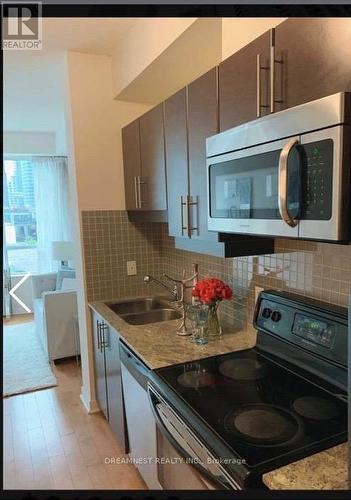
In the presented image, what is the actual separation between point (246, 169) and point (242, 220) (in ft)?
0.57

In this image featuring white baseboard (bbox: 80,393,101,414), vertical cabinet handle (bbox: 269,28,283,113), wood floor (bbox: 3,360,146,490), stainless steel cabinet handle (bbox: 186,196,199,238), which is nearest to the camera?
vertical cabinet handle (bbox: 269,28,283,113)

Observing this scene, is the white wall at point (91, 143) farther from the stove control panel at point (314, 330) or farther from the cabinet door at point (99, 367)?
the stove control panel at point (314, 330)

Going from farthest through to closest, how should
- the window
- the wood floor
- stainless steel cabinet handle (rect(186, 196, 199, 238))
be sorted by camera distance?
the window → the wood floor → stainless steel cabinet handle (rect(186, 196, 199, 238))

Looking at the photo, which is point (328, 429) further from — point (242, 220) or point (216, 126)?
point (216, 126)

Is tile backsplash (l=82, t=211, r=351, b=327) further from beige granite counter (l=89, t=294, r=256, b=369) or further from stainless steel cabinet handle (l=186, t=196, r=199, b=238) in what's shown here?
stainless steel cabinet handle (l=186, t=196, r=199, b=238)

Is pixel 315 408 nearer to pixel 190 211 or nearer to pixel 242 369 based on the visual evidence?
pixel 242 369

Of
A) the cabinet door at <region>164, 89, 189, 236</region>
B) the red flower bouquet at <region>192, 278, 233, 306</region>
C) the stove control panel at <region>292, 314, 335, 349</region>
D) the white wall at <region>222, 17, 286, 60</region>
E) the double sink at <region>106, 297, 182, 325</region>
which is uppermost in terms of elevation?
the white wall at <region>222, 17, 286, 60</region>

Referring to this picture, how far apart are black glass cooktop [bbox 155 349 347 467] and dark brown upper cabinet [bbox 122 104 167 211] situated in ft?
3.32

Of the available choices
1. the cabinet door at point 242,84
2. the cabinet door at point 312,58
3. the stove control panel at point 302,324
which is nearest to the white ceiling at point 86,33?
the cabinet door at point 242,84

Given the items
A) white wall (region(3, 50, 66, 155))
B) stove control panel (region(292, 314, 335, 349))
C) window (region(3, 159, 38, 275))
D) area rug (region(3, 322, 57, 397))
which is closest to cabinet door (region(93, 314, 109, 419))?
area rug (region(3, 322, 57, 397))

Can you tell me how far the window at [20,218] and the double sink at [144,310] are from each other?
3596mm

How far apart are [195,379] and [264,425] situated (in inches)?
14.1

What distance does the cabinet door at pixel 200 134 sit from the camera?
1.50 metres

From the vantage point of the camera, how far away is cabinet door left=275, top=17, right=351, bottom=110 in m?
0.89
